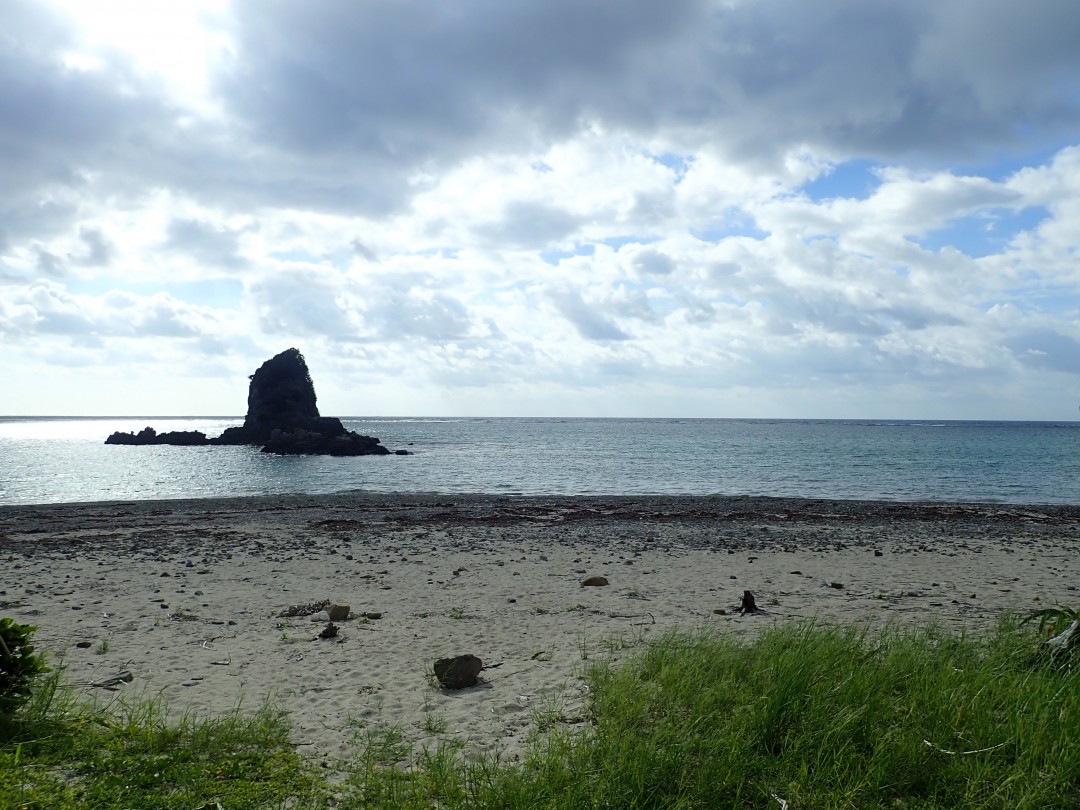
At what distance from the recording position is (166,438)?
116 metres

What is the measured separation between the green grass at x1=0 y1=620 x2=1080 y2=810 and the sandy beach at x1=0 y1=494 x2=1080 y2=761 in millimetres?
607

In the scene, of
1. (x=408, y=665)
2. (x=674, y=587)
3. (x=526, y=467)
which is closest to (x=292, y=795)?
(x=408, y=665)

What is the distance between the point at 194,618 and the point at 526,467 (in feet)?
167

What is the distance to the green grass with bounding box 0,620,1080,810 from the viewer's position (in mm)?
4875

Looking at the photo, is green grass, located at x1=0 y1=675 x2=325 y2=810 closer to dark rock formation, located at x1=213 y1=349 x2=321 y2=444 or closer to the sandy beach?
the sandy beach

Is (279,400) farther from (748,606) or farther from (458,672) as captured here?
(458,672)

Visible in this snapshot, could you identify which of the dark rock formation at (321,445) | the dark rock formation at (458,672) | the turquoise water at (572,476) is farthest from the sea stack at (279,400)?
the dark rock formation at (458,672)

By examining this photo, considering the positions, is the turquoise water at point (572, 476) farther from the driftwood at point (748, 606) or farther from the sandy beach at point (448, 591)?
the driftwood at point (748, 606)

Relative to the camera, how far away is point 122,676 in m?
8.13

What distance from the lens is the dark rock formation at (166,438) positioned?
112 metres

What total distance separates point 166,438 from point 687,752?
128 meters

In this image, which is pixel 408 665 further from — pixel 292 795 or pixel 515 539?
pixel 515 539

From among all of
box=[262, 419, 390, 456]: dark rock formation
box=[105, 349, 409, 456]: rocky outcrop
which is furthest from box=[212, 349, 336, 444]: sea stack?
box=[262, 419, 390, 456]: dark rock formation

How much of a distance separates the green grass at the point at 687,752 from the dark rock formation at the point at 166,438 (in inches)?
4565
